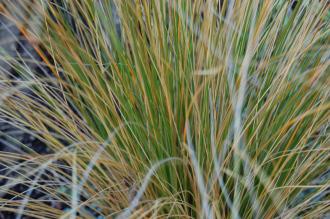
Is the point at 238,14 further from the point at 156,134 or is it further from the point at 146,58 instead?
the point at 156,134

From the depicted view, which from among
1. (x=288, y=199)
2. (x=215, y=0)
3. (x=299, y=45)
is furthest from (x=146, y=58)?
(x=288, y=199)

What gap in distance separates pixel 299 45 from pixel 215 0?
0.28m

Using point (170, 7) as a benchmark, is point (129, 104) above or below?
below

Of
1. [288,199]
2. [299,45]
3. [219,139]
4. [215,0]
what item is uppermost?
[215,0]

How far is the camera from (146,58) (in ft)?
4.16

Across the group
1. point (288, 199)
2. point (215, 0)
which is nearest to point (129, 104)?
point (215, 0)

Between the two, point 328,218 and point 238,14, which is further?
point 238,14

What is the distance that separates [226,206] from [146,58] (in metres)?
0.47

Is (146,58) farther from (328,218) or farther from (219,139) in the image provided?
(328,218)

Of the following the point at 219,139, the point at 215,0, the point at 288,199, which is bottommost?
the point at 288,199

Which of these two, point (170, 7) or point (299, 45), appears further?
point (170, 7)

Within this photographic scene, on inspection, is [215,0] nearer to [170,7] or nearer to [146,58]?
[170,7]

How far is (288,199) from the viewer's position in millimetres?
1289

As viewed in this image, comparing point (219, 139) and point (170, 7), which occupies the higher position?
point (170, 7)
